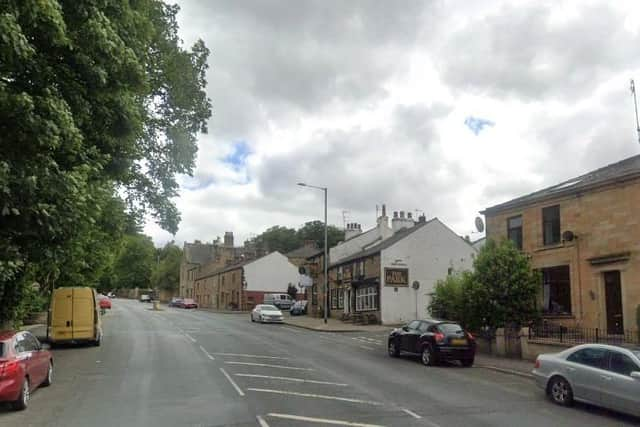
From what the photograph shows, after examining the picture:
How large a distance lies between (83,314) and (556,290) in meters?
19.1

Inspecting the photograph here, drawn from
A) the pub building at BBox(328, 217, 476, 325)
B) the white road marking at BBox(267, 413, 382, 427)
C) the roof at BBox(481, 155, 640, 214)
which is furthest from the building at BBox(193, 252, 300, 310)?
the white road marking at BBox(267, 413, 382, 427)

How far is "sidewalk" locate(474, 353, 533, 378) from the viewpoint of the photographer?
57.1 feet

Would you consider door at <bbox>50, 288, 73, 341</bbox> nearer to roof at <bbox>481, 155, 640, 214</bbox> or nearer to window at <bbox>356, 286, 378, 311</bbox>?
roof at <bbox>481, 155, 640, 214</bbox>

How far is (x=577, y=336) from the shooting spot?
771 inches

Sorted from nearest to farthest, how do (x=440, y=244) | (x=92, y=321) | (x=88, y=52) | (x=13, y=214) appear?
(x=13, y=214)
(x=88, y=52)
(x=92, y=321)
(x=440, y=244)

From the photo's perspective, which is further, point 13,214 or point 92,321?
point 92,321

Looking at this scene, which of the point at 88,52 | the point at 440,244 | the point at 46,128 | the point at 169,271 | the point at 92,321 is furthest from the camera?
the point at 169,271

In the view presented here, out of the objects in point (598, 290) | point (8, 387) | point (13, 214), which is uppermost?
point (13, 214)

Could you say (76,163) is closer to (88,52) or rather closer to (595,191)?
(88,52)

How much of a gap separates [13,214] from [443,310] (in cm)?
1890

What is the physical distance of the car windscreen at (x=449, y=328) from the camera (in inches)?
756

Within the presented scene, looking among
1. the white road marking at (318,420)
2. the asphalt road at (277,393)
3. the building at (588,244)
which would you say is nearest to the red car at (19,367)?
the asphalt road at (277,393)

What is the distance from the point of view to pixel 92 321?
932 inches

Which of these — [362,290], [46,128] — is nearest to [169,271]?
[362,290]
